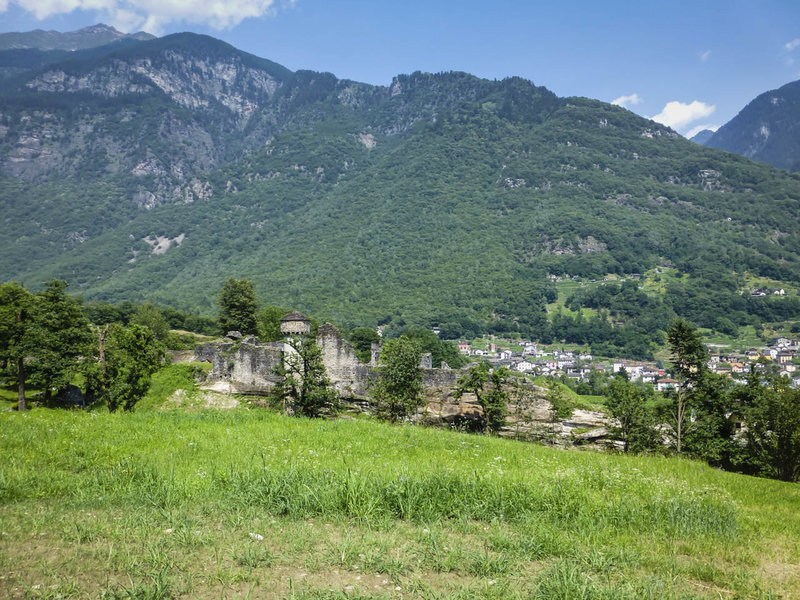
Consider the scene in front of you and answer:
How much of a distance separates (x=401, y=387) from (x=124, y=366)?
43.6 ft

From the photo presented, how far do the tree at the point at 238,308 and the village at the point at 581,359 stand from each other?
42.3 m

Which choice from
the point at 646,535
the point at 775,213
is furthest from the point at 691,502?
the point at 775,213

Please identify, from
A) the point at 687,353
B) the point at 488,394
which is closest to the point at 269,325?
the point at 488,394

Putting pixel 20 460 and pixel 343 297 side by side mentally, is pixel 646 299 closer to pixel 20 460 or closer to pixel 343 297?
pixel 343 297

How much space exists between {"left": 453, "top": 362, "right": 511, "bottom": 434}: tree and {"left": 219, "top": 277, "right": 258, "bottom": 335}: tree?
3734cm

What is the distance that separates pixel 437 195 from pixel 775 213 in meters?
129

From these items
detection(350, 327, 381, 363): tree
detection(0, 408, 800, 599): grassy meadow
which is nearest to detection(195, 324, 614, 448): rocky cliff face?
detection(0, 408, 800, 599): grassy meadow

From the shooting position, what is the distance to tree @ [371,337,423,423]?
69.1 ft

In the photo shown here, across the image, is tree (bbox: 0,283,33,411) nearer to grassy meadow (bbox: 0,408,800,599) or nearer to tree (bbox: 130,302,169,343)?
grassy meadow (bbox: 0,408,800,599)

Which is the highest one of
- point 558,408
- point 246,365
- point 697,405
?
point 697,405

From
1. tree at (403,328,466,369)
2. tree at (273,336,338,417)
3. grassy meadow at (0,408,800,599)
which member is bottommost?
tree at (403,328,466,369)

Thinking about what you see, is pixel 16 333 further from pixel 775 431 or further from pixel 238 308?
pixel 775 431

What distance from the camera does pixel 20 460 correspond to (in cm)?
768

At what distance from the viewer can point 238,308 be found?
2053 inches
